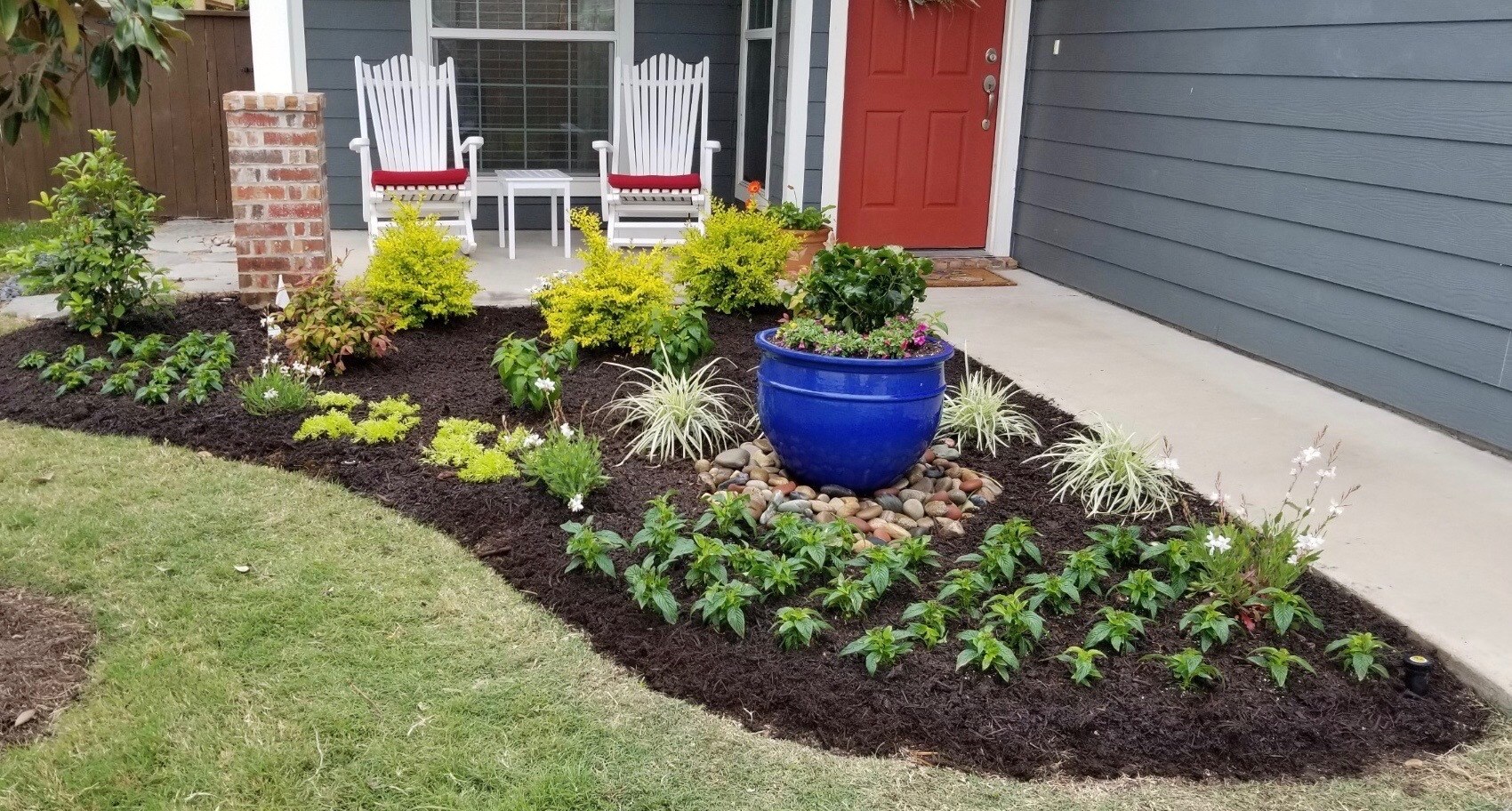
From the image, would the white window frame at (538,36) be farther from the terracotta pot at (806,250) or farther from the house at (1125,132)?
the terracotta pot at (806,250)

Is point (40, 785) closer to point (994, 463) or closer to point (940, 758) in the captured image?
point (940, 758)

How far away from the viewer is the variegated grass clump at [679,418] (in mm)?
3750

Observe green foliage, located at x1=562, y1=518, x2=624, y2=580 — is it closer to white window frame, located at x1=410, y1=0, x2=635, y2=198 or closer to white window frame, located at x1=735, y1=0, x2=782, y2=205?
white window frame, located at x1=735, y1=0, x2=782, y2=205

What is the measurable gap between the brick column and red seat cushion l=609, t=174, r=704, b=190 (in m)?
1.82

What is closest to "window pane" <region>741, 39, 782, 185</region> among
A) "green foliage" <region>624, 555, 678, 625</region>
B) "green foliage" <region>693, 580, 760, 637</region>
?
"green foliage" <region>624, 555, 678, 625</region>

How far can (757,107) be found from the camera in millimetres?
7375

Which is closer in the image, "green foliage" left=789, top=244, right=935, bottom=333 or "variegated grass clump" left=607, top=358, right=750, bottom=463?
"green foliage" left=789, top=244, right=935, bottom=333

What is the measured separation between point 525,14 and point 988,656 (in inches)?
240

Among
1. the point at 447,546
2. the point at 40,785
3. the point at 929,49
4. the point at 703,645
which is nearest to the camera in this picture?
the point at 40,785

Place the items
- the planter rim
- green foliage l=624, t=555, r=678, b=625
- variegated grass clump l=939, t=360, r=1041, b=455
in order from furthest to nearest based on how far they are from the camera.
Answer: variegated grass clump l=939, t=360, r=1041, b=455 < the planter rim < green foliage l=624, t=555, r=678, b=625

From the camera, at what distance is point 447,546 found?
3146 millimetres

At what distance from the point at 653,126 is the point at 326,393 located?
356cm

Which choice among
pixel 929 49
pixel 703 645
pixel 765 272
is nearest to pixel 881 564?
pixel 703 645

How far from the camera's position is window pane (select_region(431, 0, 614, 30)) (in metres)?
7.38
